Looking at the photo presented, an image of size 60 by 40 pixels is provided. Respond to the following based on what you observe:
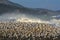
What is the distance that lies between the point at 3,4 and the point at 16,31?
3.02 metres

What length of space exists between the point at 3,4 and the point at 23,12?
0.61 m

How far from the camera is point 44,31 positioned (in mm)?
2174

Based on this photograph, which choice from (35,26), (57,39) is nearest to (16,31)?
(35,26)

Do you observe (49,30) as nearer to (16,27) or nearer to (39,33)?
(39,33)

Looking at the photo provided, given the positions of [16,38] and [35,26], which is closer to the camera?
[16,38]

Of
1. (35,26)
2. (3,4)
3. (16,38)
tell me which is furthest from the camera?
(3,4)

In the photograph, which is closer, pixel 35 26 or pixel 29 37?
Answer: pixel 29 37

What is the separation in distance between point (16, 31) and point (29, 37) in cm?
14

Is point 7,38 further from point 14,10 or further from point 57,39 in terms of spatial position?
point 14,10

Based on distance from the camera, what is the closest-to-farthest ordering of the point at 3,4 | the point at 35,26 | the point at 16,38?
the point at 16,38 < the point at 35,26 < the point at 3,4

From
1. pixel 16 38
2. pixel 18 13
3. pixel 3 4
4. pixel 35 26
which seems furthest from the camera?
pixel 3 4

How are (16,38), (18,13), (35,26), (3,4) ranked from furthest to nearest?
1. (3,4)
2. (18,13)
3. (35,26)
4. (16,38)

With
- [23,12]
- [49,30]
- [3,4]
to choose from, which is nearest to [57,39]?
[49,30]

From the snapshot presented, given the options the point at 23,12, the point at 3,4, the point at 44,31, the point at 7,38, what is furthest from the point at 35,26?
the point at 3,4
